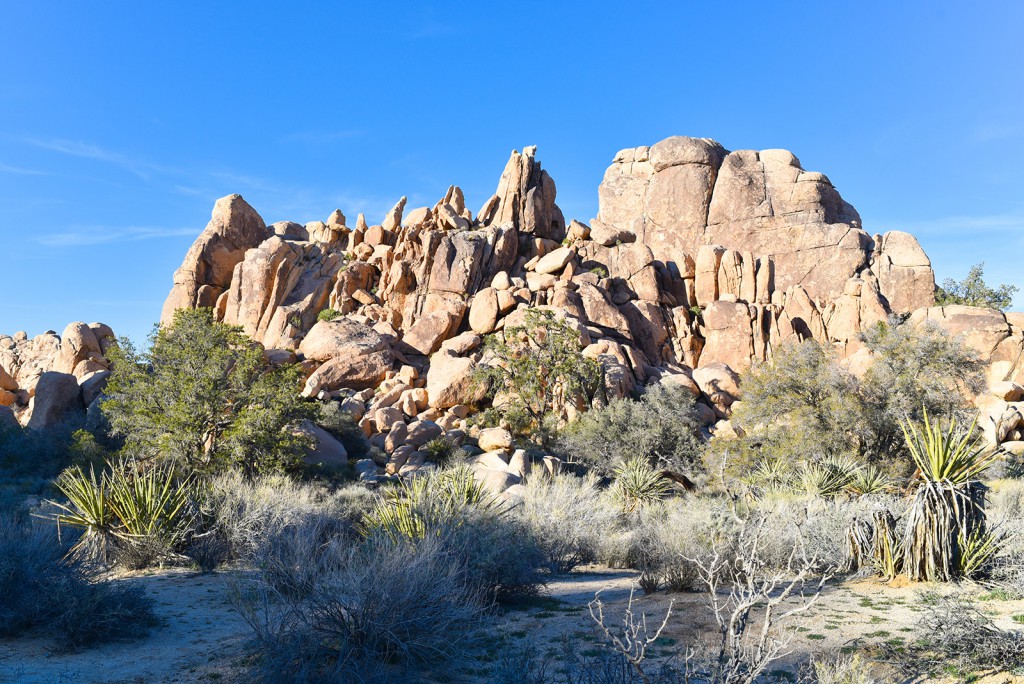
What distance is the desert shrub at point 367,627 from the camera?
5.68 m

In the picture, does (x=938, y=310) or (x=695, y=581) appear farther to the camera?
(x=938, y=310)

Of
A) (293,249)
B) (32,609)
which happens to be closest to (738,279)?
(293,249)

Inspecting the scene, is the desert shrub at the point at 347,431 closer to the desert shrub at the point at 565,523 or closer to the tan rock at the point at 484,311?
the tan rock at the point at 484,311

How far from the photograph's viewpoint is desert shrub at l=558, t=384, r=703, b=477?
24453 mm

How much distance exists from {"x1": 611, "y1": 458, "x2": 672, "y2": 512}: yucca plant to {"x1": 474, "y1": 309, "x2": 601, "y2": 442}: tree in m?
11.4

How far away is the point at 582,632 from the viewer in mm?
7230

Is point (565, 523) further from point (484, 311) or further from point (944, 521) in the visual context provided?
point (484, 311)

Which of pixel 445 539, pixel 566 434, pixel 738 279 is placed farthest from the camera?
pixel 738 279

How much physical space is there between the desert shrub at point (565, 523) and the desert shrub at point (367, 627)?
4.62m

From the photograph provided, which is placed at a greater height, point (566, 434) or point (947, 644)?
point (566, 434)

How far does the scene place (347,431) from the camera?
90.2 ft

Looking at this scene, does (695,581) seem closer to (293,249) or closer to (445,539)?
(445,539)

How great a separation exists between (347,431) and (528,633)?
21.3 m

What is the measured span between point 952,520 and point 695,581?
3.43 meters
